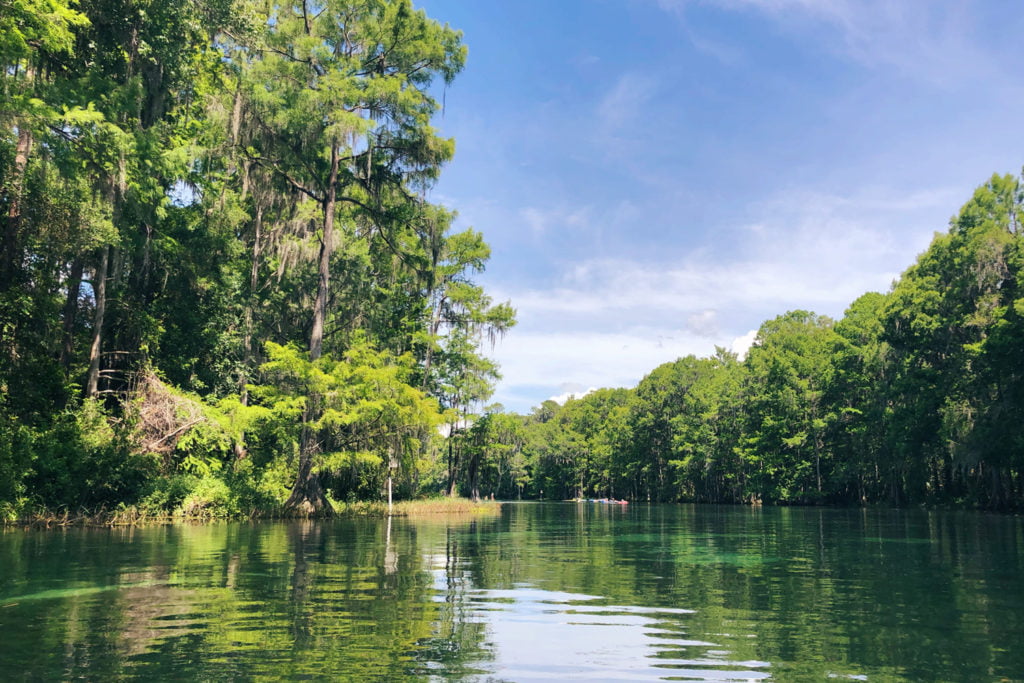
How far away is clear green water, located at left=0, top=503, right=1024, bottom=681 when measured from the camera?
5691 mm

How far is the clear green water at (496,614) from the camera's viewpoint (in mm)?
5691

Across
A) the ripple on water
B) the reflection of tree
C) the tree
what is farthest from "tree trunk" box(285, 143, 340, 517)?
the ripple on water

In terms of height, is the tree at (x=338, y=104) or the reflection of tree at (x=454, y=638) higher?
the tree at (x=338, y=104)

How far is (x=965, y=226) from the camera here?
163 feet

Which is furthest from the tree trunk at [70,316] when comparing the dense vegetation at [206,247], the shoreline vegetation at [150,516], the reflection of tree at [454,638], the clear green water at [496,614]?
the reflection of tree at [454,638]

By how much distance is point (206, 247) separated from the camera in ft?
103

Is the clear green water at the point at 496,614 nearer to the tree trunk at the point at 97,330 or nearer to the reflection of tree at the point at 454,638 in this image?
the reflection of tree at the point at 454,638

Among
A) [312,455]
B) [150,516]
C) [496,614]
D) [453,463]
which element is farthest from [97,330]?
[453,463]

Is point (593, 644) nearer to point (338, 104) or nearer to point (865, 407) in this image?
point (338, 104)

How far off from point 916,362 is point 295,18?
4879 centimetres

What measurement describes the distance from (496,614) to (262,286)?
108 feet

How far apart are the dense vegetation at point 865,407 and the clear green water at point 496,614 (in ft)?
116

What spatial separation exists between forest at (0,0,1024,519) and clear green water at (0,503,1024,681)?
10057 millimetres

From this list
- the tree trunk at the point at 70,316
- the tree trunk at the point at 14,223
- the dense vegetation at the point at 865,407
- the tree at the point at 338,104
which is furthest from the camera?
the dense vegetation at the point at 865,407
